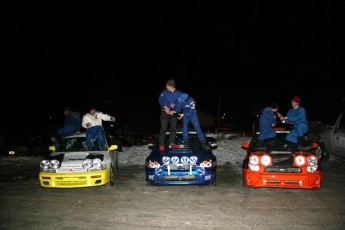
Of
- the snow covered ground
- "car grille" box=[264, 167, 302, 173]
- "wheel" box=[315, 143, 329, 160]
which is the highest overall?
"car grille" box=[264, 167, 302, 173]

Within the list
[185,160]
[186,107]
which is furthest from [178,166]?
[186,107]

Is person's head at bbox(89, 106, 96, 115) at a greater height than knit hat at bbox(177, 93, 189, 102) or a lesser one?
lesser

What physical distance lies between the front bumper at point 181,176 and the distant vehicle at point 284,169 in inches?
37.8

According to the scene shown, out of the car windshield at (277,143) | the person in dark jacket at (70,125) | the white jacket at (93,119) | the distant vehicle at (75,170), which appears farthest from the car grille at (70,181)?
the car windshield at (277,143)

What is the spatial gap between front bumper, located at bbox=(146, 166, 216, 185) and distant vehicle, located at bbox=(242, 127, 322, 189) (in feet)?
3.15

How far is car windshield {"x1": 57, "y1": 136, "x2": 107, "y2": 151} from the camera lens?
28.3 ft

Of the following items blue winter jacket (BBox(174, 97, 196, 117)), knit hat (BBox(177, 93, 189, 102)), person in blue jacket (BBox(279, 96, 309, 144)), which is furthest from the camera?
blue winter jacket (BBox(174, 97, 196, 117))

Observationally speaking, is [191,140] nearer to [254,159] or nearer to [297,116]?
[254,159]

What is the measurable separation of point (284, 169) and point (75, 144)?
5.67 meters

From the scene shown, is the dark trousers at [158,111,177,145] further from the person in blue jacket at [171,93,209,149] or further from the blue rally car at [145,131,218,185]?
the blue rally car at [145,131,218,185]

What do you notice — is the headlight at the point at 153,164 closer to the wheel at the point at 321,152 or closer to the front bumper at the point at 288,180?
the front bumper at the point at 288,180

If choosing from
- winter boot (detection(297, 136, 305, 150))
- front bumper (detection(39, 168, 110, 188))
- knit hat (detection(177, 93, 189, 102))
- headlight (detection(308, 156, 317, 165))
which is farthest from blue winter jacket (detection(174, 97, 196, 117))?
headlight (detection(308, 156, 317, 165))

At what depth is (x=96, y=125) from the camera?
28.8 feet

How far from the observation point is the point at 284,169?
686cm
